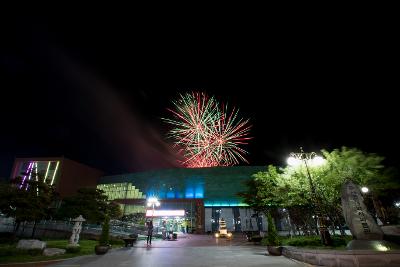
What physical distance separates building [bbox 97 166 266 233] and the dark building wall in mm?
8082

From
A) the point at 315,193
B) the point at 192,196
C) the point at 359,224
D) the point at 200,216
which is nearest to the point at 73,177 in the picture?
the point at 192,196

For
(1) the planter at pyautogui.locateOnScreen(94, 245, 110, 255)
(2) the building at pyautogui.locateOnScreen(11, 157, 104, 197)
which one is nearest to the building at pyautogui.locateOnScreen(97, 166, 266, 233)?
(2) the building at pyautogui.locateOnScreen(11, 157, 104, 197)

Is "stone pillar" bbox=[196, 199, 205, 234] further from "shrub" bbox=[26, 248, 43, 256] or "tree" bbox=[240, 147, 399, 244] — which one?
"shrub" bbox=[26, 248, 43, 256]

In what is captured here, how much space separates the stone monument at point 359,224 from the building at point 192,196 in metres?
45.2

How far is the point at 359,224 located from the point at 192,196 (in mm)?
53880

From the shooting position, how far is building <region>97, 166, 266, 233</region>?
56.3 m

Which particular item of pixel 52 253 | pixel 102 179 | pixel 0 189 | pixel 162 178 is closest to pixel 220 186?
pixel 162 178

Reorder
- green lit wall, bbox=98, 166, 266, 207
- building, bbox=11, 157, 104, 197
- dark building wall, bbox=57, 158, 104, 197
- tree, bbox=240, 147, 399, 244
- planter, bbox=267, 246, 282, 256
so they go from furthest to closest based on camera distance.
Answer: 1. dark building wall, bbox=57, 158, 104, 197
2. building, bbox=11, 157, 104, 197
3. green lit wall, bbox=98, 166, 266, 207
4. tree, bbox=240, 147, 399, 244
5. planter, bbox=267, 246, 282, 256

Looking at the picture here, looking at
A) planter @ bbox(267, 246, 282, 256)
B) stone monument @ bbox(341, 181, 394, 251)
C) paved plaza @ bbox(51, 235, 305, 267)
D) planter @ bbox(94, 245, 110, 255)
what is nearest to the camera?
stone monument @ bbox(341, 181, 394, 251)

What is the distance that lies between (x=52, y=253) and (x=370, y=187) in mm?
28079

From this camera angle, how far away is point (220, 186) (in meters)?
63.3

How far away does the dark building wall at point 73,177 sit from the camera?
63.8 meters

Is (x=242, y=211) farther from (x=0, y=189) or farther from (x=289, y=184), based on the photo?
(x=0, y=189)

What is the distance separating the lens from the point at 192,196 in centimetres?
6362
